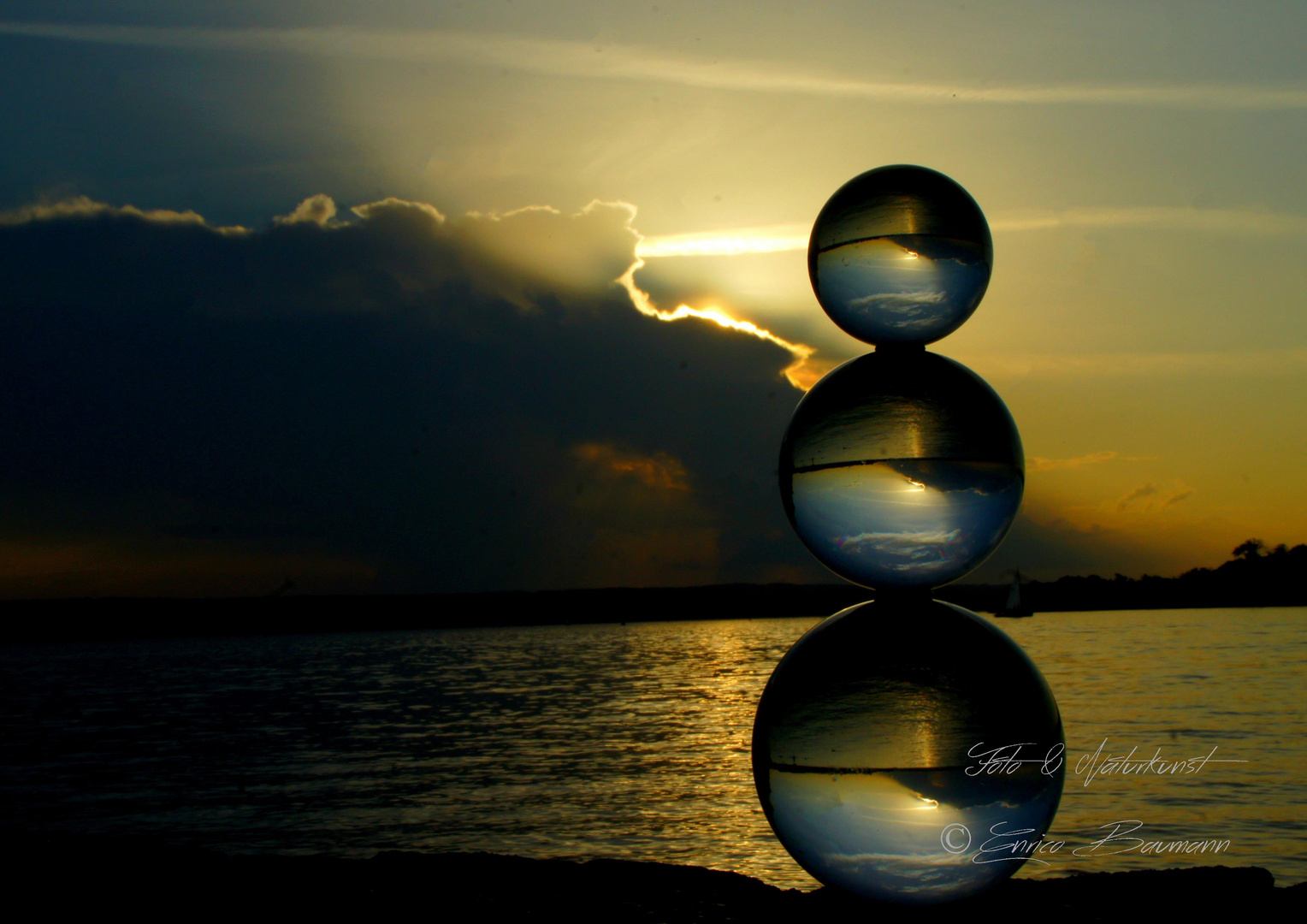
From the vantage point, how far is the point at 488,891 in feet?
28.1

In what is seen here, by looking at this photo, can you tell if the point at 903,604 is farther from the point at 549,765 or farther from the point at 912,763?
the point at 549,765

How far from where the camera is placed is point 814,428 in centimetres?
348

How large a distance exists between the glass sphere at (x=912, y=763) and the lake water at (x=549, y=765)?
40.7 ft

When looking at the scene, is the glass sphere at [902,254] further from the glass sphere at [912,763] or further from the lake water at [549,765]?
the lake water at [549,765]

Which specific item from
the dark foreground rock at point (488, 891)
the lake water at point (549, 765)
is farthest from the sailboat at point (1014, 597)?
the dark foreground rock at point (488, 891)

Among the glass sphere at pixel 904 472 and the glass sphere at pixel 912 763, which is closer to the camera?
the glass sphere at pixel 912 763

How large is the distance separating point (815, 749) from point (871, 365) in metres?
1.21

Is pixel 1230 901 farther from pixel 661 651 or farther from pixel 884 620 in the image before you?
pixel 661 651

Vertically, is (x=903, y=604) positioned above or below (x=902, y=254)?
below

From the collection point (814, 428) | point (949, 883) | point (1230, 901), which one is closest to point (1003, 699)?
point (949, 883)

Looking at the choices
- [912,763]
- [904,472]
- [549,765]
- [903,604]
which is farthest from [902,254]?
[549,765]

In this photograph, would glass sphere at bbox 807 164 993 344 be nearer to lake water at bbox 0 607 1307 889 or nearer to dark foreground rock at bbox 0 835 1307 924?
dark foreground rock at bbox 0 835 1307 924

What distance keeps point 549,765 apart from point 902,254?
2507 centimetres

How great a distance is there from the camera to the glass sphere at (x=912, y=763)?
3.10 m
